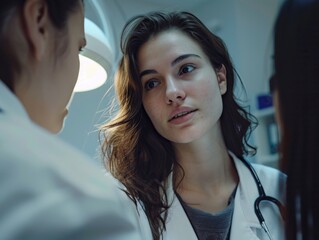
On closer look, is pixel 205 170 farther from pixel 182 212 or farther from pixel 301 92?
pixel 301 92

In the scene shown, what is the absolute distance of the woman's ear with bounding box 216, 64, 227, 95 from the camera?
0.89 meters

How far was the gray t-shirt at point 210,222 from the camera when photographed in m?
0.76

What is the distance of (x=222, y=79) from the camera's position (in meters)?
0.90

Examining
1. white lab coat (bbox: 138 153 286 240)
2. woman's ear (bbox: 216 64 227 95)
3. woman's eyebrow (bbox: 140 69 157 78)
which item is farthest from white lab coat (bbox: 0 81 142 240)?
woman's ear (bbox: 216 64 227 95)

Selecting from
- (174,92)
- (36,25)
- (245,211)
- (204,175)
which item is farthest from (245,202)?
(36,25)

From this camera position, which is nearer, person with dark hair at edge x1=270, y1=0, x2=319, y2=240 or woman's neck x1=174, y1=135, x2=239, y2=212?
person with dark hair at edge x1=270, y1=0, x2=319, y2=240

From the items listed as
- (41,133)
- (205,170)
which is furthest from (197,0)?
(41,133)

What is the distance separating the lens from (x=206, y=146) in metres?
0.89

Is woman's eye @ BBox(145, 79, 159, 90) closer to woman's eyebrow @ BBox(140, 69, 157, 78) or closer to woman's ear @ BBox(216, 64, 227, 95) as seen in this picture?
woman's eyebrow @ BBox(140, 69, 157, 78)

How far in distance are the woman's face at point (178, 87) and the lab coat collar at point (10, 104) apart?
479mm

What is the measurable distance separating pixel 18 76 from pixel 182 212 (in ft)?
1.76

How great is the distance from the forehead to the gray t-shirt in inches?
12.1

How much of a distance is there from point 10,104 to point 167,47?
0.56 meters

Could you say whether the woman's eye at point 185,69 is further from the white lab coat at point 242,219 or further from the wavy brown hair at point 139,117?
the white lab coat at point 242,219
